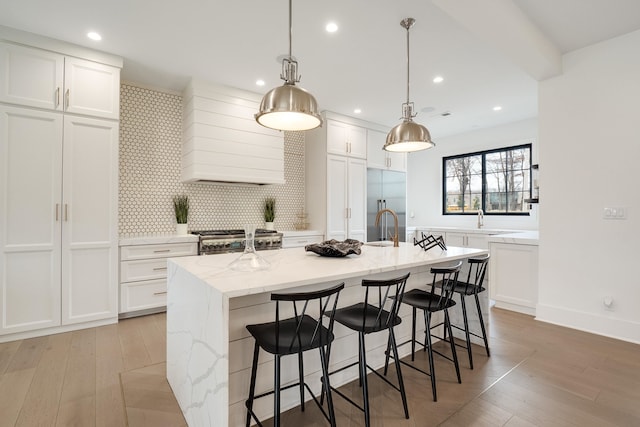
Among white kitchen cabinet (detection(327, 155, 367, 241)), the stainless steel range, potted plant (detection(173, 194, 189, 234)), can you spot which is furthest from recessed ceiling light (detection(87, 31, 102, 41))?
white kitchen cabinet (detection(327, 155, 367, 241))

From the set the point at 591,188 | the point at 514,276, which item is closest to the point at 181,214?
the point at 514,276

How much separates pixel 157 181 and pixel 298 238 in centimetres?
199

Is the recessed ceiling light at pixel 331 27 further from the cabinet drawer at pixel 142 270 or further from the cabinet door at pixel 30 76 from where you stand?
the cabinet drawer at pixel 142 270

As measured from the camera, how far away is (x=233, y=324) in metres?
1.67

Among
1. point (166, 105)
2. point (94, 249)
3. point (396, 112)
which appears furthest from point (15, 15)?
point (396, 112)

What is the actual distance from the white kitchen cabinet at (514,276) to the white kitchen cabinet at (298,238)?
92.9 inches

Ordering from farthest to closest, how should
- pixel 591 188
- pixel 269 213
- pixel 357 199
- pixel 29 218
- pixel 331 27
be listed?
pixel 357 199 < pixel 269 213 < pixel 591 188 < pixel 29 218 < pixel 331 27

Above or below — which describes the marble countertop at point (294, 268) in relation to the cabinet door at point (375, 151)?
below

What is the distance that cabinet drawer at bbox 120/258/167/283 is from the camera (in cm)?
331

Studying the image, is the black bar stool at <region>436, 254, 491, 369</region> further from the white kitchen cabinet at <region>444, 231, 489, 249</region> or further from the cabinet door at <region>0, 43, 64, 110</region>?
the cabinet door at <region>0, 43, 64, 110</region>

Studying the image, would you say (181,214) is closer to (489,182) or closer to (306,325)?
(306,325)

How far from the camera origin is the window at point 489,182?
534cm

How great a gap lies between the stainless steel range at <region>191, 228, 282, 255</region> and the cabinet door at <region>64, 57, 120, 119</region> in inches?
62.4

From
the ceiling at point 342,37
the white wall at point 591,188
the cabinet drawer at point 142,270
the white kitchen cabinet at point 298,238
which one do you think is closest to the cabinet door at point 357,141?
the ceiling at point 342,37
